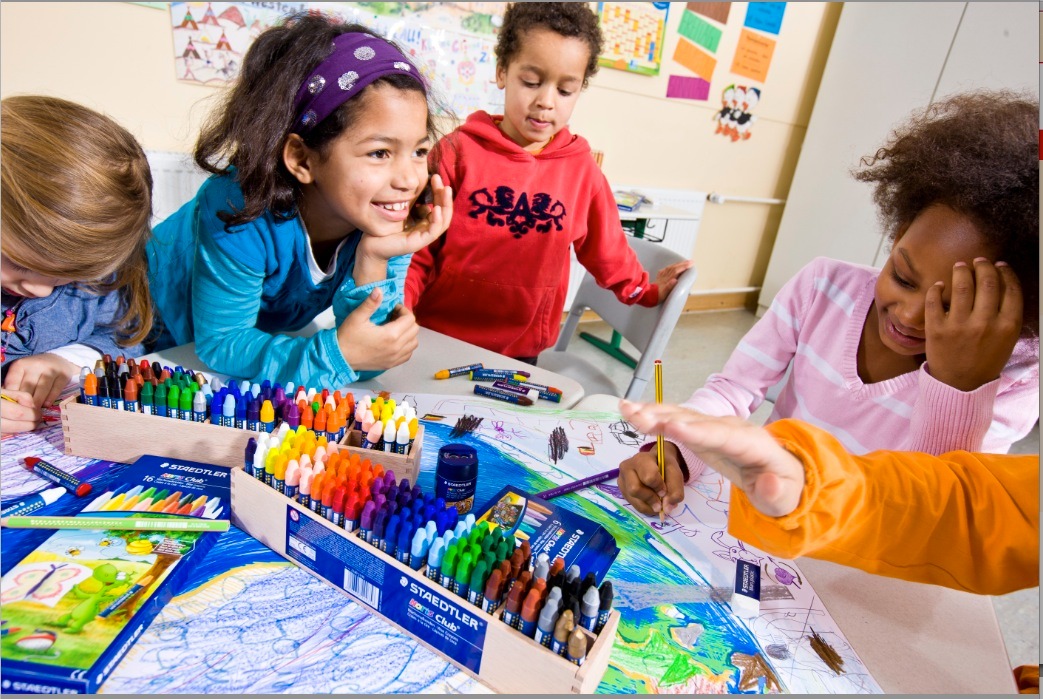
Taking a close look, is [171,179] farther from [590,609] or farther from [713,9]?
[713,9]

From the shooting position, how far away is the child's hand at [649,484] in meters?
0.71

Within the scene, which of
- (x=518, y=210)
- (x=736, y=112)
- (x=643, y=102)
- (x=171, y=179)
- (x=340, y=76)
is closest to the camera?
(x=340, y=76)

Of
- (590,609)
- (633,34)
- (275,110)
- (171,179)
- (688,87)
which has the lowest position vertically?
(171,179)

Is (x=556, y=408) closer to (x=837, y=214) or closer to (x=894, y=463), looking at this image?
(x=894, y=463)

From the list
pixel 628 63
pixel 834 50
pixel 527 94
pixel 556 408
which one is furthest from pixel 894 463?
pixel 834 50

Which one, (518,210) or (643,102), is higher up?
(643,102)

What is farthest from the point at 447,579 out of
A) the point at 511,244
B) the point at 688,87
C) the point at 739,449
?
the point at 688,87

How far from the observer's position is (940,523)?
599 mm

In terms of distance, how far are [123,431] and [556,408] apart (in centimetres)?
55

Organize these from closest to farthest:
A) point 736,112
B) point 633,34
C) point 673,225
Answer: point 633,34, point 673,225, point 736,112

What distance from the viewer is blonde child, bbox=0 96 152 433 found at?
26.7 inches

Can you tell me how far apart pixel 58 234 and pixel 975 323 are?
41.1 inches

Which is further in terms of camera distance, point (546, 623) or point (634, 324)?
point (634, 324)

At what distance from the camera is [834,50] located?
10.1ft
